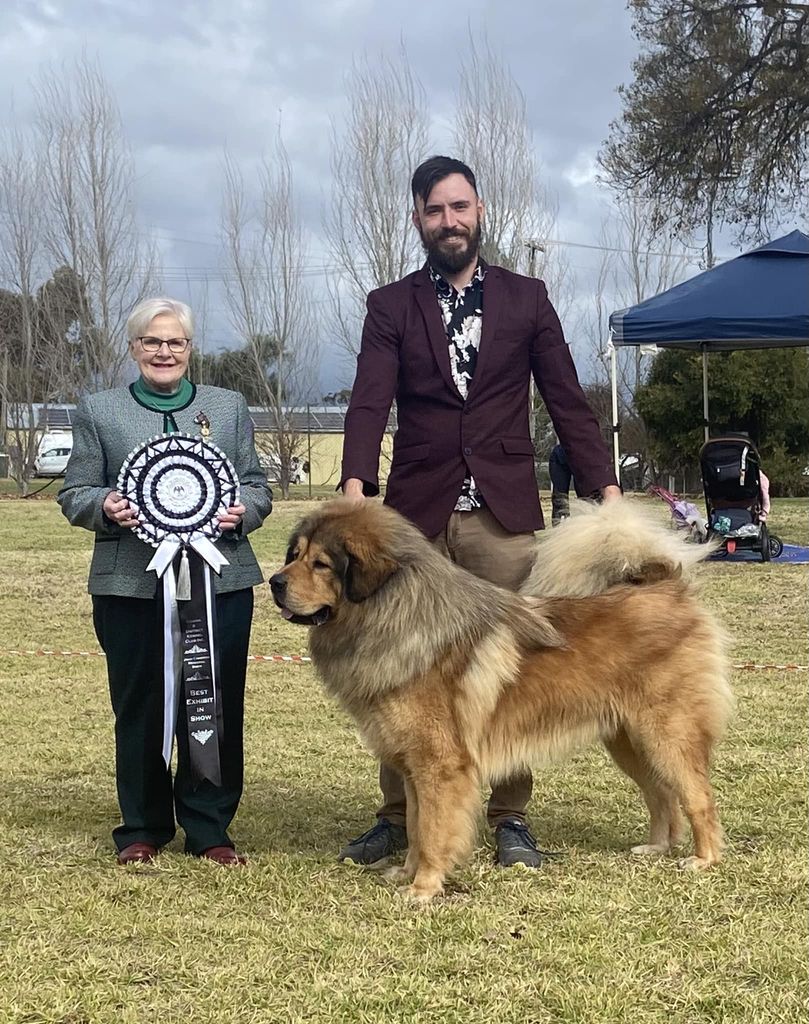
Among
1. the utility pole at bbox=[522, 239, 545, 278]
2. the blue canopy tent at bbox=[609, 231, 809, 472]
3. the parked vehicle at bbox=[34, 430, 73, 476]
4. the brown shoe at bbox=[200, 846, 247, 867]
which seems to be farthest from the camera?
the parked vehicle at bbox=[34, 430, 73, 476]

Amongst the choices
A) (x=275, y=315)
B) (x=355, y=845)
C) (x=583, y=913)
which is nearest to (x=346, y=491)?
(x=355, y=845)

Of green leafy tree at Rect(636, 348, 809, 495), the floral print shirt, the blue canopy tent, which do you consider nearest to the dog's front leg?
the floral print shirt

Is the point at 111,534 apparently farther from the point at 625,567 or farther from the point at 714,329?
the point at 714,329

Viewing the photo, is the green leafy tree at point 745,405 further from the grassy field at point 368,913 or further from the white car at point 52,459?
the white car at point 52,459

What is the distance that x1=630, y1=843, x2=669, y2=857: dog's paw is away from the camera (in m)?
3.62

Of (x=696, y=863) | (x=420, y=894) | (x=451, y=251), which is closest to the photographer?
(x=420, y=894)

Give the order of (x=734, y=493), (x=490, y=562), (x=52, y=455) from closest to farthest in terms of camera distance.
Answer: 1. (x=490, y=562)
2. (x=734, y=493)
3. (x=52, y=455)

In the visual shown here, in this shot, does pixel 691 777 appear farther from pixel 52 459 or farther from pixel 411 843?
pixel 52 459

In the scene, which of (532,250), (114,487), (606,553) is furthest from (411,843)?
(532,250)

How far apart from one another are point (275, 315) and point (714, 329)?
20.6 meters

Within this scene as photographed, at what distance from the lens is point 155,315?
350 centimetres

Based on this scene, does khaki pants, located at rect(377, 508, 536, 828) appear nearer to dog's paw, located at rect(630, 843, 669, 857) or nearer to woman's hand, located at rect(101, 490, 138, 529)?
dog's paw, located at rect(630, 843, 669, 857)

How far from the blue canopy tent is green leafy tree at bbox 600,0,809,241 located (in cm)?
386

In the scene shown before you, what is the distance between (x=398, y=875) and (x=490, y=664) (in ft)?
2.59
